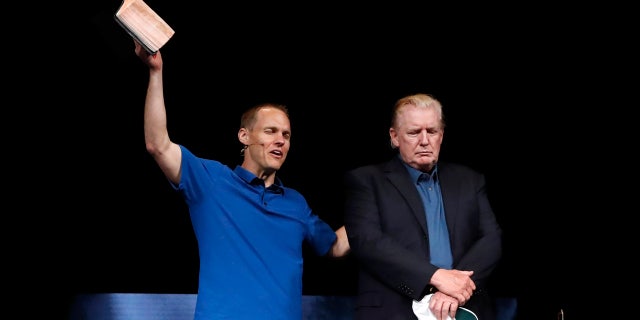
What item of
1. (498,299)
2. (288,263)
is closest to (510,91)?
(498,299)

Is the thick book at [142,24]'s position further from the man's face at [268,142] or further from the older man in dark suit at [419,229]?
the older man in dark suit at [419,229]

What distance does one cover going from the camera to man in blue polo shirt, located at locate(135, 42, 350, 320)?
2635 millimetres

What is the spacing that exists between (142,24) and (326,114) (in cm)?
153

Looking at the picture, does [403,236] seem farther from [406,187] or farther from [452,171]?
[452,171]

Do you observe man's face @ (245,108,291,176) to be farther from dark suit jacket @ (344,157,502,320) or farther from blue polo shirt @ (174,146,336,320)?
dark suit jacket @ (344,157,502,320)

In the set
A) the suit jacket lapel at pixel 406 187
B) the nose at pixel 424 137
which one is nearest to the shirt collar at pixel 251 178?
the suit jacket lapel at pixel 406 187

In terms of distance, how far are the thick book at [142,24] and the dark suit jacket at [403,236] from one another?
0.77m

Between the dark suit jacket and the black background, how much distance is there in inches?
42.3

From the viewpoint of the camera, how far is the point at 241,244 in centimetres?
272

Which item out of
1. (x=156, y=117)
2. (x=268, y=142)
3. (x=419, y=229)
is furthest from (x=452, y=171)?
(x=156, y=117)

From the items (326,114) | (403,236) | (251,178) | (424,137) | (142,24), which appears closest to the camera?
(142,24)

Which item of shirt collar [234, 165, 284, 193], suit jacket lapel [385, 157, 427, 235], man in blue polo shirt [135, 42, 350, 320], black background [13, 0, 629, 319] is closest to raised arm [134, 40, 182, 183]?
man in blue polo shirt [135, 42, 350, 320]

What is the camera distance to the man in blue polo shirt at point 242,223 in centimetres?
263

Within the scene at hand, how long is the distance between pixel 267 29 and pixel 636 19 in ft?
5.59
